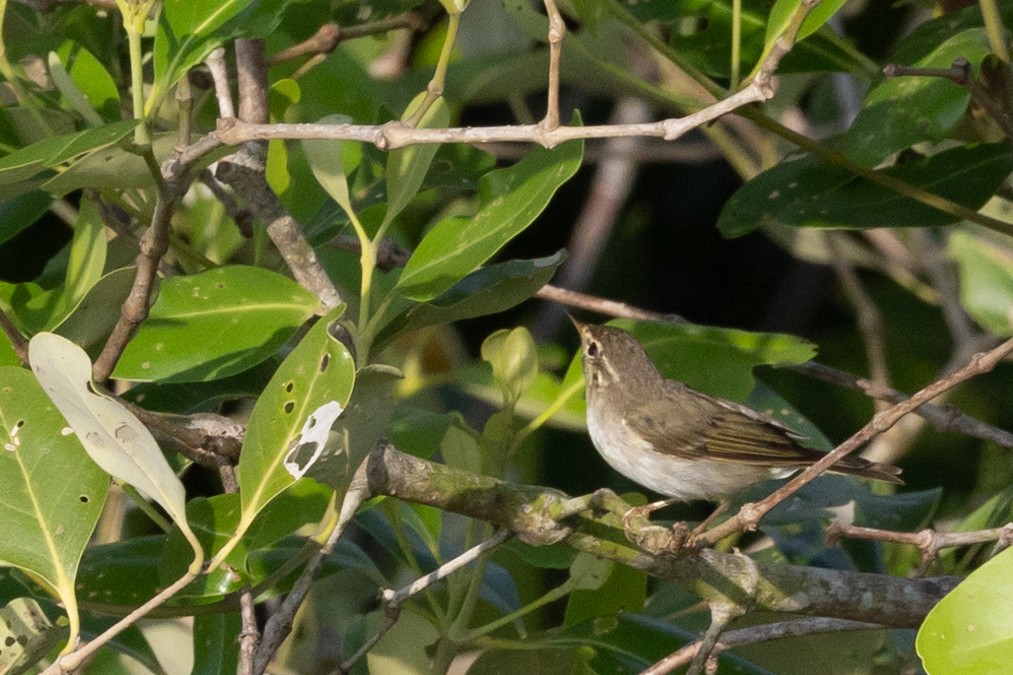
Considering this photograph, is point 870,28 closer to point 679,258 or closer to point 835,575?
point 679,258

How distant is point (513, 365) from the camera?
2293mm

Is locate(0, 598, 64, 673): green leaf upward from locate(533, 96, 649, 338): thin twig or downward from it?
upward

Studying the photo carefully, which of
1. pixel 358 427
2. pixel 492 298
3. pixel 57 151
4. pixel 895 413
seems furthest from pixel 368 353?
pixel 895 413

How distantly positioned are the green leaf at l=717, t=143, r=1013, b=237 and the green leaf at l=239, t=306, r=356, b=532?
1.21 metres

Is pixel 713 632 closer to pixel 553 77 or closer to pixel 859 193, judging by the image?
pixel 553 77

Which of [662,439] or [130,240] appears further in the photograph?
[662,439]

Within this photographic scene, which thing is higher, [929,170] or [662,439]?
[929,170]

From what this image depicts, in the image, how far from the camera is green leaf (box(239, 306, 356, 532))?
1.66m

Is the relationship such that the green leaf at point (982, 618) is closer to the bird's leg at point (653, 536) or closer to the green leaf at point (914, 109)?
the bird's leg at point (653, 536)

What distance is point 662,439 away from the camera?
3430mm

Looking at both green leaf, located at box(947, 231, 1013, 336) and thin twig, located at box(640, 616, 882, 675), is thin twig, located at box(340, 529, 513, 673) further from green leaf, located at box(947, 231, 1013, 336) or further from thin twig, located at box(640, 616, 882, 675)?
green leaf, located at box(947, 231, 1013, 336)

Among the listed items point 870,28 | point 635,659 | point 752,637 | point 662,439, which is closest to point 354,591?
point 662,439

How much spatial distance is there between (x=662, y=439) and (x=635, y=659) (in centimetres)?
118

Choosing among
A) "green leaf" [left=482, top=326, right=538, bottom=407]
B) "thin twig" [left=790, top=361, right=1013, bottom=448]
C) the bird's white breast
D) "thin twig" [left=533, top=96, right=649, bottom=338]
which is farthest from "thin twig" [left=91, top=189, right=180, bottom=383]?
"thin twig" [left=533, top=96, right=649, bottom=338]
